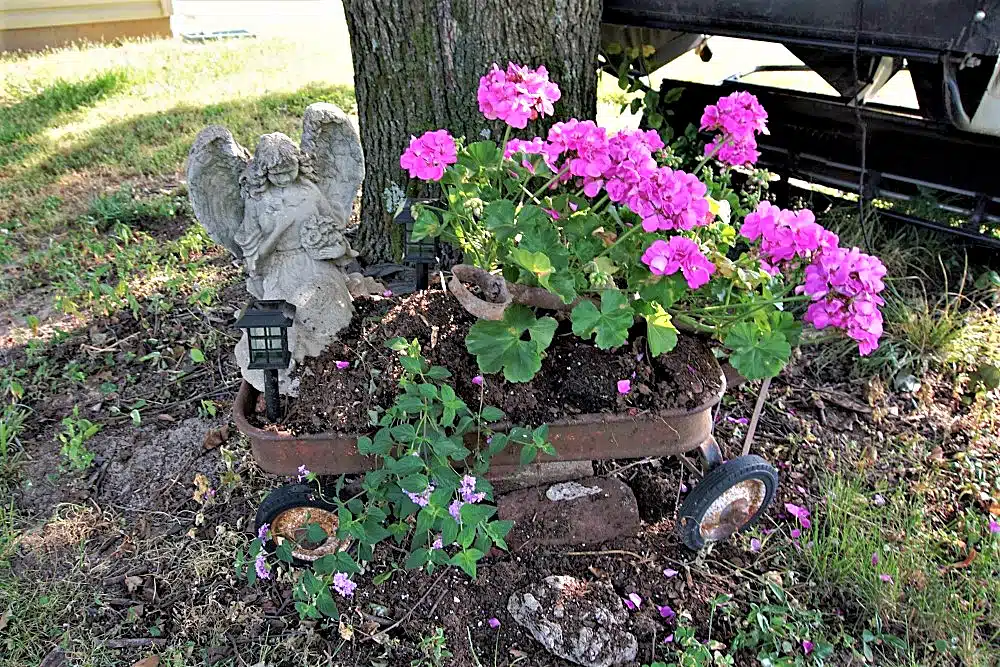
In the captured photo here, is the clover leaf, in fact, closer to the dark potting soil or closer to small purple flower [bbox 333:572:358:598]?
the dark potting soil

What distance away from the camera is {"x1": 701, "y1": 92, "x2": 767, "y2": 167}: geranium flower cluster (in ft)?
6.00

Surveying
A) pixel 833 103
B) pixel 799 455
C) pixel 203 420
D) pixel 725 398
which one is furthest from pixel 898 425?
pixel 203 420

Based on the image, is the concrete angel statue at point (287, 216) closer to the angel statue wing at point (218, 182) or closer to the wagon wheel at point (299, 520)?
the angel statue wing at point (218, 182)

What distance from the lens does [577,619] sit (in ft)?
5.84

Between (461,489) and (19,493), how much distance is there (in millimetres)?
1411

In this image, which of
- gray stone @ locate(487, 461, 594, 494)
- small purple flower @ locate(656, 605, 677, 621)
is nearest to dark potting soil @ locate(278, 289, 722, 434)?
gray stone @ locate(487, 461, 594, 494)

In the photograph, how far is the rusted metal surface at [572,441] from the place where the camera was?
171cm

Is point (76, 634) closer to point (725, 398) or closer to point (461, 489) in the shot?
point (461, 489)

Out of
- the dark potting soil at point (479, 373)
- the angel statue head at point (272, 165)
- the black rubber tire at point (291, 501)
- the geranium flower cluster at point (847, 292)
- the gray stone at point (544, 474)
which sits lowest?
the gray stone at point (544, 474)

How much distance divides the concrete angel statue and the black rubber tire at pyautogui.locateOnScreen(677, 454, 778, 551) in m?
0.96

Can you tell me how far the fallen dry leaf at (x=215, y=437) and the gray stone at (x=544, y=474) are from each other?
0.89 meters

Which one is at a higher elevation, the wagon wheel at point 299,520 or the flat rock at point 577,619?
the wagon wheel at point 299,520

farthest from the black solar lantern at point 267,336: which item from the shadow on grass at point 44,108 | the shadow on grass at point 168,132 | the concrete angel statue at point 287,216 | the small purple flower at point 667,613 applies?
the shadow on grass at point 44,108

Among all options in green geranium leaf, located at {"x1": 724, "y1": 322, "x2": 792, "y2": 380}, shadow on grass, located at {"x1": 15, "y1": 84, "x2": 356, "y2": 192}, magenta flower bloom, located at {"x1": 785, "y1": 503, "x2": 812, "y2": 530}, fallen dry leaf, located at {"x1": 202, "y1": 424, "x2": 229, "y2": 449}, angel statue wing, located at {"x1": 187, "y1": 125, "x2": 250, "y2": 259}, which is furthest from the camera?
shadow on grass, located at {"x1": 15, "y1": 84, "x2": 356, "y2": 192}
